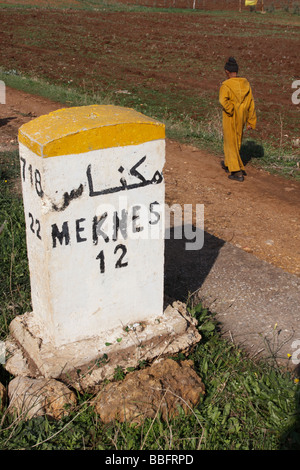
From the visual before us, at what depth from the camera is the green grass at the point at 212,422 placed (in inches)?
111

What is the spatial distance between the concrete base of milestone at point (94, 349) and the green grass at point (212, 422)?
103 millimetres

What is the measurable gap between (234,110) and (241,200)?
4.81ft

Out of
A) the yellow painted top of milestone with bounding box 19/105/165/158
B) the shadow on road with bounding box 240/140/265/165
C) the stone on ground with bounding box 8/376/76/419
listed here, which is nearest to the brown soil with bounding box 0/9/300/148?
the shadow on road with bounding box 240/140/265/165

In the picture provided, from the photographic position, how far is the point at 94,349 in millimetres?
3270

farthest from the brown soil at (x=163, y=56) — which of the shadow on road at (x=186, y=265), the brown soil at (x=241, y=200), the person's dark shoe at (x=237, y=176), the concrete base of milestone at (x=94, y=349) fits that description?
the concrete base of milestone at (x=94, y=349)

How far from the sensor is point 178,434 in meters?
2.87

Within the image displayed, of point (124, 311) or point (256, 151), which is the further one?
point (256, 151)

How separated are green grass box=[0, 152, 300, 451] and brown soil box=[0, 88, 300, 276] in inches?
80.5

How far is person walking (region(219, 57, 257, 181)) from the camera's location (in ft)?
24.4

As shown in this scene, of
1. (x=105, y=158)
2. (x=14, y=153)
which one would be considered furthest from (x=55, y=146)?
(x=14, y=153)

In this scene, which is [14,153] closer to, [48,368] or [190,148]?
[190,148]
